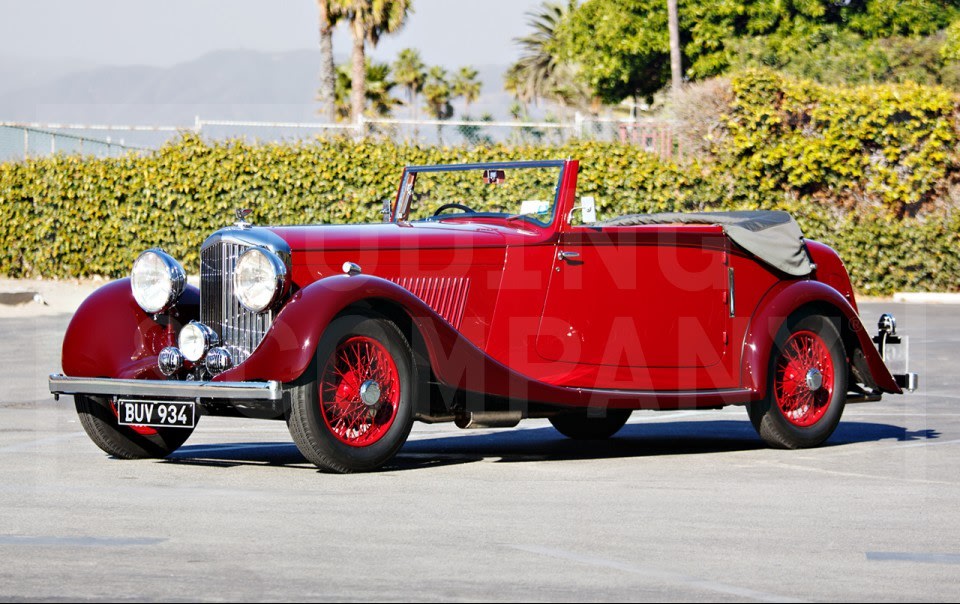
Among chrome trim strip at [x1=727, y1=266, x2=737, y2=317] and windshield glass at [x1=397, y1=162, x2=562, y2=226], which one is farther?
chrome trim strip at [x1=727, y1=266, x2=737, y2=317]

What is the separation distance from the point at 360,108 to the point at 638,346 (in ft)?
87.7

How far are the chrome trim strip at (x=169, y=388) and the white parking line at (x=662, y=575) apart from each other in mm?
1989

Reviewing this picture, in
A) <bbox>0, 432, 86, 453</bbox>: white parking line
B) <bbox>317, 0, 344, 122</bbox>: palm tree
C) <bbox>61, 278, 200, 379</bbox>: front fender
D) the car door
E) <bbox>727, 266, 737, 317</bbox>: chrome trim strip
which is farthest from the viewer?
<bbox>317, 0, 344, 122</bbox>: palm tree

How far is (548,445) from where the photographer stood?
30.0 feet

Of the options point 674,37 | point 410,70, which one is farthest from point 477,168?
point 410,70

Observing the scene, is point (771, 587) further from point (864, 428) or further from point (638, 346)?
point (864, 428)

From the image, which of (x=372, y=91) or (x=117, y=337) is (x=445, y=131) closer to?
(x=117, y=337)

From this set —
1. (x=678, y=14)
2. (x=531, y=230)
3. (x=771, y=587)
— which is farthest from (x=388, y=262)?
(x=678, y=14)

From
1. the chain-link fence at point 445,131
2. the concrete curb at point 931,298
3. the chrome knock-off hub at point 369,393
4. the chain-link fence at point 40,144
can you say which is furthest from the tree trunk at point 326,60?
the chrome knock-off hub at point 369,393

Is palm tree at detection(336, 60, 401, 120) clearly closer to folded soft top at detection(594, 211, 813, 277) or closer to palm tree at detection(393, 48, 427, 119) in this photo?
palm tree at detection(393, 48, 427, 119)

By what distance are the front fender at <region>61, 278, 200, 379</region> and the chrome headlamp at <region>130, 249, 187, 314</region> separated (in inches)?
4.5

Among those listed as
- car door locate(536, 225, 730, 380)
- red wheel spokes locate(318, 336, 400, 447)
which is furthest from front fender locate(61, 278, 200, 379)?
car door locate(536, 225, 730, 380)

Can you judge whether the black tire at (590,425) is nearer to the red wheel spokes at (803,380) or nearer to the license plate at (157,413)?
the red wheel spokes at (803,380)

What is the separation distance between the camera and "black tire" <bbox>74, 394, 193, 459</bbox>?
25.7ft
